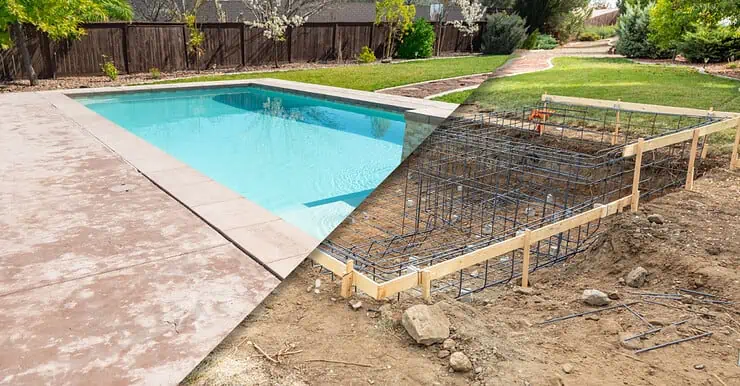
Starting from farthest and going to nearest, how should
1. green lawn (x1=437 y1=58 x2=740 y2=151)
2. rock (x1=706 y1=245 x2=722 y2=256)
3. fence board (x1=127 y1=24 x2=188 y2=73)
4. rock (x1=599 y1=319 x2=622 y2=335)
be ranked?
1. fence board (x1=127 y1=24 x2=188 y2=73)
2. green lawn (x1=437 y1=58 x2=740 y2=151)
3. rock (x1=706 y1=245 x2=722 y2=256)
4. rock (x1=599 y1=319 x2=622 y2=335)

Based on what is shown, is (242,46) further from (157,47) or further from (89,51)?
(89,51)

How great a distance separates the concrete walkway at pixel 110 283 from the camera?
2.63m

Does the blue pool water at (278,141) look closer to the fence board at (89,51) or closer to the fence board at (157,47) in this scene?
the fence board at (89,51)

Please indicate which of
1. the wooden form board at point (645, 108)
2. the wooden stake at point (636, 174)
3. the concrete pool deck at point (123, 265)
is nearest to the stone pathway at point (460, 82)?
the wooden form board at point (645, 108)

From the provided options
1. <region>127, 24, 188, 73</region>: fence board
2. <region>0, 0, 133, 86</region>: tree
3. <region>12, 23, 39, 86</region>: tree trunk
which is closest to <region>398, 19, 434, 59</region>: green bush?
<region>127, 24, 188, 73</region>: fence board

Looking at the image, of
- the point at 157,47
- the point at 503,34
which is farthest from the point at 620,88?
the point at 503,34

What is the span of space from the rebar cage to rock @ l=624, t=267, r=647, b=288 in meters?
0.73

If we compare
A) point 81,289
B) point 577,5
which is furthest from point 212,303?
point 577,5

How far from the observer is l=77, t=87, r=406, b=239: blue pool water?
7.14 m

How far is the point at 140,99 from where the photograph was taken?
13.4 m

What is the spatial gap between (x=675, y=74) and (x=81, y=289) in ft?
46.5

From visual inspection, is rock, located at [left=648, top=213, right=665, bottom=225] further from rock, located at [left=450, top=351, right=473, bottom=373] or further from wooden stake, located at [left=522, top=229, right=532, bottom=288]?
rock, located at [left=450, top=351, right=473, bottom=373]

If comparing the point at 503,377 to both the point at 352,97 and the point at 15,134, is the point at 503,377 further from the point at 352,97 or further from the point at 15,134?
the point at 352,97

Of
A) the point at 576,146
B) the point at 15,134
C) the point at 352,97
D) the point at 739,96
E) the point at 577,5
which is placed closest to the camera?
the point at 576,146
